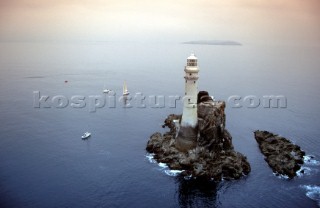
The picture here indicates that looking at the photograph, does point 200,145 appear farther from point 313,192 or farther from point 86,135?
point 86,135

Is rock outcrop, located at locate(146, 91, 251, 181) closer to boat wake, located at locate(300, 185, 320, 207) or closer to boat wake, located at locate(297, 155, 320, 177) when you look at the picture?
boat wake, located at locate(297, 155, 320, 177)

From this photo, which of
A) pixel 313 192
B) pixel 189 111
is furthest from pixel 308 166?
pixel 189 111

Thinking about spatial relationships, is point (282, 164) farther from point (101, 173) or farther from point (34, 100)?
point (34, 100)

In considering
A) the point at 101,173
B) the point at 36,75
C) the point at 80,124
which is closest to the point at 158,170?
the point at 101,173

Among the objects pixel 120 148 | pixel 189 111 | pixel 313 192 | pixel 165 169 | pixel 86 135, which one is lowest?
pixel 313 192

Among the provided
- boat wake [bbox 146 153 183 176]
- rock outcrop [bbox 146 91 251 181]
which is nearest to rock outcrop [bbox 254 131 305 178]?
rock outcrop [bbox 146 91 251 181]

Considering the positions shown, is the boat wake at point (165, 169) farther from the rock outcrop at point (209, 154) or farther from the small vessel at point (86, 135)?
the small vessel at point (86, 135)
